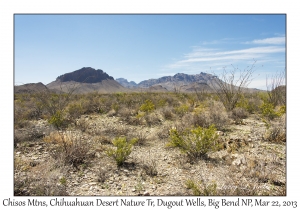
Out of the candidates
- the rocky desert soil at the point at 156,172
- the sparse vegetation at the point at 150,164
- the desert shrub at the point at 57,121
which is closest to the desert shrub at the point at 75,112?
the desert shrub at the point at 57,121

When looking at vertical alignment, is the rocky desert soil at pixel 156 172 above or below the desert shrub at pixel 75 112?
below

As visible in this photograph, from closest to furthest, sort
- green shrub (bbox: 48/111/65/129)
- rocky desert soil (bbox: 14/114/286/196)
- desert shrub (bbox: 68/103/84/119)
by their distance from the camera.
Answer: rocky desert soil (bbox: 14/114/286/196) → green shrub (bbox: 48/111/65/129) → desert shrub (bbox: 68/103/84/119)

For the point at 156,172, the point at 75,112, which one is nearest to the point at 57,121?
the point at 75,112

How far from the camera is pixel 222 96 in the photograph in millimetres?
11414

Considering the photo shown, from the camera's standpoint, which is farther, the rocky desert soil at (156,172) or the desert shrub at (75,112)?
the desert shrub at (75,112)

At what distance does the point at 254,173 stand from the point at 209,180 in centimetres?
82

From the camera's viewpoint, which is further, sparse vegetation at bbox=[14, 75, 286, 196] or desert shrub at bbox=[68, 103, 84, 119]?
desert shrub at bbox=[68, 103, 84, 119]

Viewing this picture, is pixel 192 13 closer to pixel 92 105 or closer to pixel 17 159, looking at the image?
pixel 17 159

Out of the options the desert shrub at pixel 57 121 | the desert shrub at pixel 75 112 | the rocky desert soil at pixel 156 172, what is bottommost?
the rocky desert soil at pixel 156 172

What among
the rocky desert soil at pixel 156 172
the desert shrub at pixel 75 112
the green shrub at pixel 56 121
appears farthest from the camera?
the desert shrub at pixel 75 112

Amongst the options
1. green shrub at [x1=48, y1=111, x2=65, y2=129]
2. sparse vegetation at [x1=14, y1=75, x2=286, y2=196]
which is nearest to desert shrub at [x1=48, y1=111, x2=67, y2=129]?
green shrub at [x1=48, y1=111, x2=65, y2=129]

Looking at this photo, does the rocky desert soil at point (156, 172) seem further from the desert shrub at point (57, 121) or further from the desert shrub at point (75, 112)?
the desert shrub at point (75, 112)

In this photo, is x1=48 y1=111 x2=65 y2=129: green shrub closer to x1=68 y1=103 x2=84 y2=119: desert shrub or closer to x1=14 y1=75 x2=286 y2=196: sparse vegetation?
x1=14 y1=75 x2=286 y2=196: sparse vegetation
